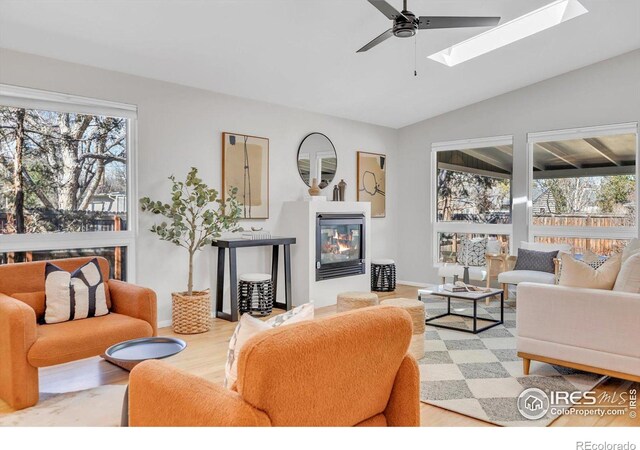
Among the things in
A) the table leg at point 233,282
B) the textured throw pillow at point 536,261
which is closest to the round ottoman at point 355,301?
the table leg at point 233,282

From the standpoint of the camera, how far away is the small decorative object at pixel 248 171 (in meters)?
5.17

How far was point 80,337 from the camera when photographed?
287 cm

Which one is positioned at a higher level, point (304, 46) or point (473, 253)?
point (304, 46)

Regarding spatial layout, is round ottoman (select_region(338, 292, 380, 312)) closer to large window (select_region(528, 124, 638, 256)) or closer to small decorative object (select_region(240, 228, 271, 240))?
small decorative object (select_region(240, 228, 271, 240))

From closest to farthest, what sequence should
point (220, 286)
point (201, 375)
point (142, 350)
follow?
point (142, 350)
point (201, 375)
point (220, 286)

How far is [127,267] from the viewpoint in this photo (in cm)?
441

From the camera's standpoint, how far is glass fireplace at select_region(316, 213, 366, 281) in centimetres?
565

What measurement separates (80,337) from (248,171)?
285 cm

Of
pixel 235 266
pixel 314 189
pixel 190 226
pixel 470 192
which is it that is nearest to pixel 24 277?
pixel 190 226

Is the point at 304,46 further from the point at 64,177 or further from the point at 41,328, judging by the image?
the point at 41,328

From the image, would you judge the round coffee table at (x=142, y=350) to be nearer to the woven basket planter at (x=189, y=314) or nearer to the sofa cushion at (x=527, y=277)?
the woven basket planter at (x=189, y=314)

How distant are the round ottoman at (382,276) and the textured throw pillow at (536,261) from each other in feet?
5.38
